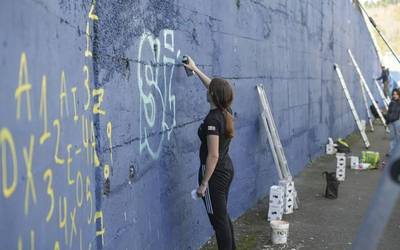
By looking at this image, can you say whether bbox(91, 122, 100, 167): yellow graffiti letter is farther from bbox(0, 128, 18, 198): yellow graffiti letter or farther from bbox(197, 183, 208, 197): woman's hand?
bbox(197, 183, 208, 197): woman's hand

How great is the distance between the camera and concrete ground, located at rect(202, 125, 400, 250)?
6262 mm

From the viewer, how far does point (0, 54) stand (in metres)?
2.16

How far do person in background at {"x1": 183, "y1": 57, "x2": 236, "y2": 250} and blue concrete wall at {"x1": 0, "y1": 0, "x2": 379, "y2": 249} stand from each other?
35 cm

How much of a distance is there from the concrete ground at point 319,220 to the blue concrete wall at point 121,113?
Answer: 1.20 ft

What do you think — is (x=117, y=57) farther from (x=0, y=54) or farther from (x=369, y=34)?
(x=369, y=34)

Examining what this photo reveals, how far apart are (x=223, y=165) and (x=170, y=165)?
1.55ft

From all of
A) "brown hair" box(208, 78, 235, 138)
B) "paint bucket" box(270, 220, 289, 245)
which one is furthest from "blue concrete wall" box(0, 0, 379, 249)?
"paint bucket" box(270, 220, 289, 245)

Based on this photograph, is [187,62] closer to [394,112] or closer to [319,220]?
[319,220]

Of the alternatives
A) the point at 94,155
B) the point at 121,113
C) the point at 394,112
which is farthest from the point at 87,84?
the point at 394,112

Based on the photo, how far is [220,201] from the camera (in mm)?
5043

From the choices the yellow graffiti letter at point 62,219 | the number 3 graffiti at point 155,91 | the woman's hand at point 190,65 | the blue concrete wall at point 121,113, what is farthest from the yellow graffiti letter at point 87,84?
the woman's hand at point 190,65

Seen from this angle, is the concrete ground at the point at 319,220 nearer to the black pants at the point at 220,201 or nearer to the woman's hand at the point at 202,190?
the black pants at the point at 220,201

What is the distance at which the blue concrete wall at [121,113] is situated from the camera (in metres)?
2.44

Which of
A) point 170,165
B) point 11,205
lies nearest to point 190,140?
point 170,165
